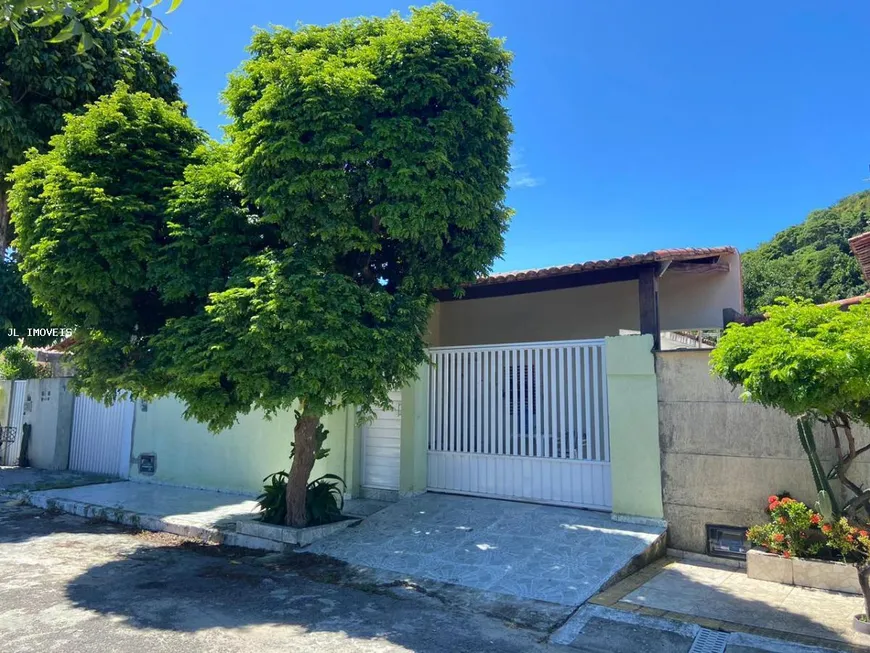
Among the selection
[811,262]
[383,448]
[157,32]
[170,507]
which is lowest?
[170,507]

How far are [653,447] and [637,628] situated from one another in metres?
2.79

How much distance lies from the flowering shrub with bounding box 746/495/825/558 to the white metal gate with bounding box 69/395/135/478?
475 inches

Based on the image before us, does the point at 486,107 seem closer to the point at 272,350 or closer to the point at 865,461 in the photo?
the point at 272,350

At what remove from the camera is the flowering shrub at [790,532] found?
5.87m

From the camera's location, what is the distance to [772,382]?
4.40 metres

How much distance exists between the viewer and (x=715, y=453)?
6.85 meters

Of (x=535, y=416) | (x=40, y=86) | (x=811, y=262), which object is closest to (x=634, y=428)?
(x=535, y=416)

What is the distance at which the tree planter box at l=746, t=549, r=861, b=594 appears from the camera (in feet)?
18.3

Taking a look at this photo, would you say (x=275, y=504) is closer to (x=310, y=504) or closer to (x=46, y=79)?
(x=310, y=504)

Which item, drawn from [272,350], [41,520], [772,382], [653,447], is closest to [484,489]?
[653,447]

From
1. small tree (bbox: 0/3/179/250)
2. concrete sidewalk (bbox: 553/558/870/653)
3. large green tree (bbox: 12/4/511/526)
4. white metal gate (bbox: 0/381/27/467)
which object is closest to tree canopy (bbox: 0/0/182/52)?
large green tree (bbox: 12/4/511/526)

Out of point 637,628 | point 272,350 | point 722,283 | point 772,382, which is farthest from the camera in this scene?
point 722,283

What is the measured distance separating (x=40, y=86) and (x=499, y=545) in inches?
456

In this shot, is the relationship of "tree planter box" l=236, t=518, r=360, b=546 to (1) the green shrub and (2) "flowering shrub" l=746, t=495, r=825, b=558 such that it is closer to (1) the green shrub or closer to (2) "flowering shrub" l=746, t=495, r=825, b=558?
(2) "flowering shrub" l=746, t=495, r=825, b=558
